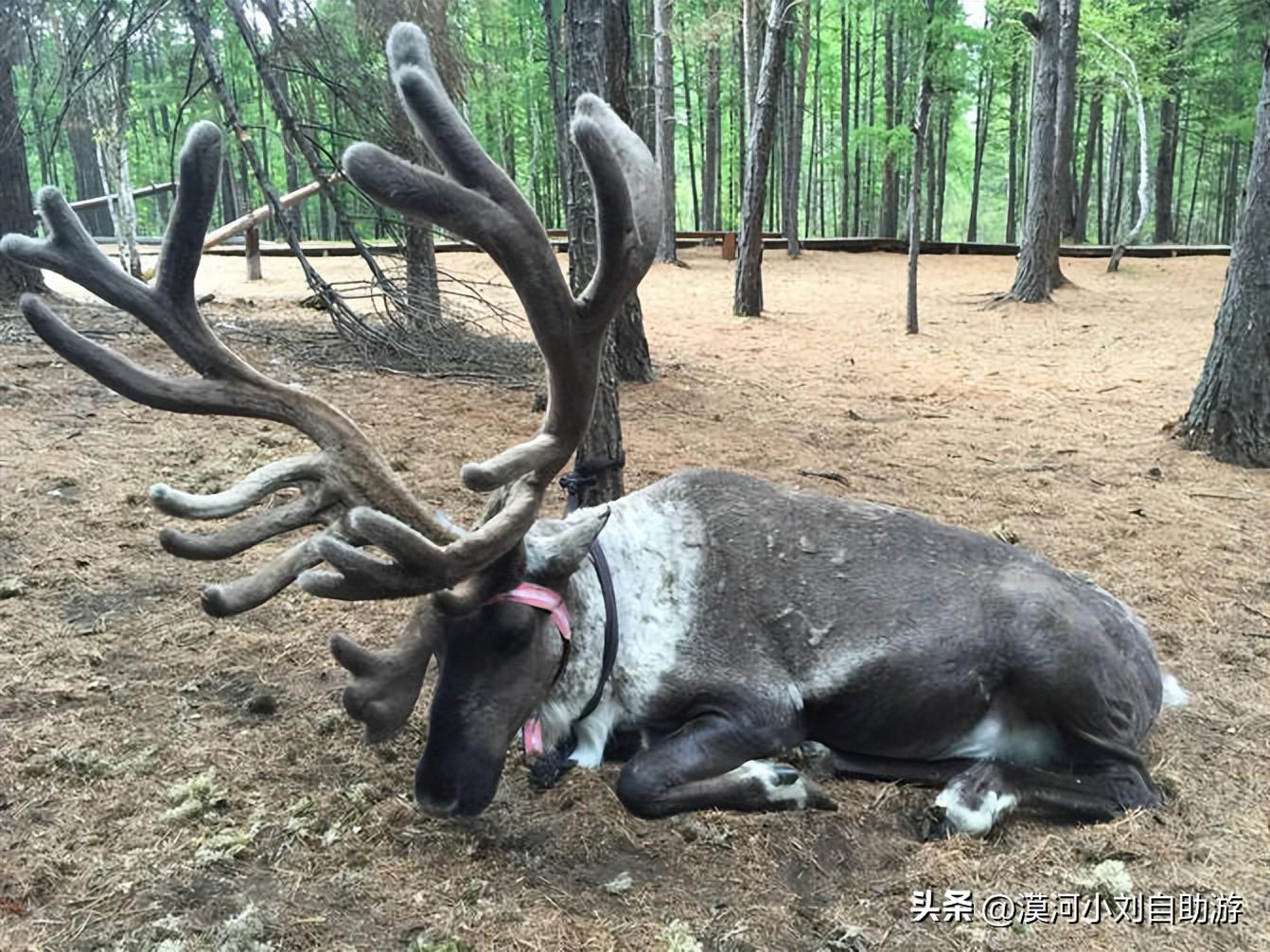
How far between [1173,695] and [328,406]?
317 centimetres

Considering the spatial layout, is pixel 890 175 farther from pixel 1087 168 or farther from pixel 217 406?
pixel 217 406

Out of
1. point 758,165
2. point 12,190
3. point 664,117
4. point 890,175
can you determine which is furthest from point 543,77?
point 12,190

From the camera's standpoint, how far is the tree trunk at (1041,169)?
15062 mm

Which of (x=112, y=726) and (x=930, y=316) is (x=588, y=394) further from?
(x=930, y=316)

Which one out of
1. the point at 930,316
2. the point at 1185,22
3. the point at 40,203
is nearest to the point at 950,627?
the point at 40,203

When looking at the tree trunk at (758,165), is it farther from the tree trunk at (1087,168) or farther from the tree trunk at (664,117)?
the tree trunk at (1087,168)

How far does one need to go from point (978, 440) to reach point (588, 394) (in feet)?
16.3

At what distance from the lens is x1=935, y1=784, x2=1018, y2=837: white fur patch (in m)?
Answer: 2.84

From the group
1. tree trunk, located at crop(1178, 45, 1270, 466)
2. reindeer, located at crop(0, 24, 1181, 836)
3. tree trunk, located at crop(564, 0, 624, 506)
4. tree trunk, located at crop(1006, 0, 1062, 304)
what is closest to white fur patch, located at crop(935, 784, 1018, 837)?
reindeer, located at crop(0, 24, 1181, 836)

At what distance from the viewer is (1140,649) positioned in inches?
133

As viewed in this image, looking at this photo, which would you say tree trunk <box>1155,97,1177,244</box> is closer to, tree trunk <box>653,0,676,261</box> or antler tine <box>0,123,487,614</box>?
tree trunk <box>653,0,676,261</box>

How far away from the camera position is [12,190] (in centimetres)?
892

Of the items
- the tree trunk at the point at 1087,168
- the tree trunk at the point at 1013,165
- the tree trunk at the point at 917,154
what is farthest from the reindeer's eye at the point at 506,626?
the tree trunk at the point at 1013,165

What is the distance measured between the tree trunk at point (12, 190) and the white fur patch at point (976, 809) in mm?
8816
